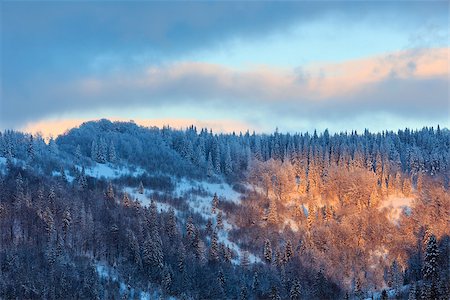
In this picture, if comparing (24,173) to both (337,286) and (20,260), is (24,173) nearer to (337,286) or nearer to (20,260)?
(20,260)

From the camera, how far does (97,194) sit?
199000 mm

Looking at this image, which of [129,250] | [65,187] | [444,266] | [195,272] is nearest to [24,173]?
[65,187]

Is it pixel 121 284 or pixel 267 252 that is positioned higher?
pixel 267 252

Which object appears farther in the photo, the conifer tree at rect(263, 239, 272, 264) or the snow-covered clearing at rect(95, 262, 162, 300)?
the conifer tree at rect(263, 239, 272, 264)

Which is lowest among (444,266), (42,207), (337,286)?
→ (337,286)

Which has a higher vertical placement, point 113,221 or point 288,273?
point 113,221

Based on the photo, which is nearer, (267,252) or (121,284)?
(121,284)

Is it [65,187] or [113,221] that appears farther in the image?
[65,187]

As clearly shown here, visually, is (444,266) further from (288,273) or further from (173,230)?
(173,230)

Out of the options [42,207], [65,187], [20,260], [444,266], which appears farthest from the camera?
[65,187]

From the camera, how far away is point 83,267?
155 metres

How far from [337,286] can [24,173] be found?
4435 inches

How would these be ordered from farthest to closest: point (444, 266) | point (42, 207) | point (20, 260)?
point (42, 207) < point (444, 266) < point (20, 260)

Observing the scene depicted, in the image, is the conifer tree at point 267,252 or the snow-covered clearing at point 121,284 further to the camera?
the conifer tree at point 267,252
